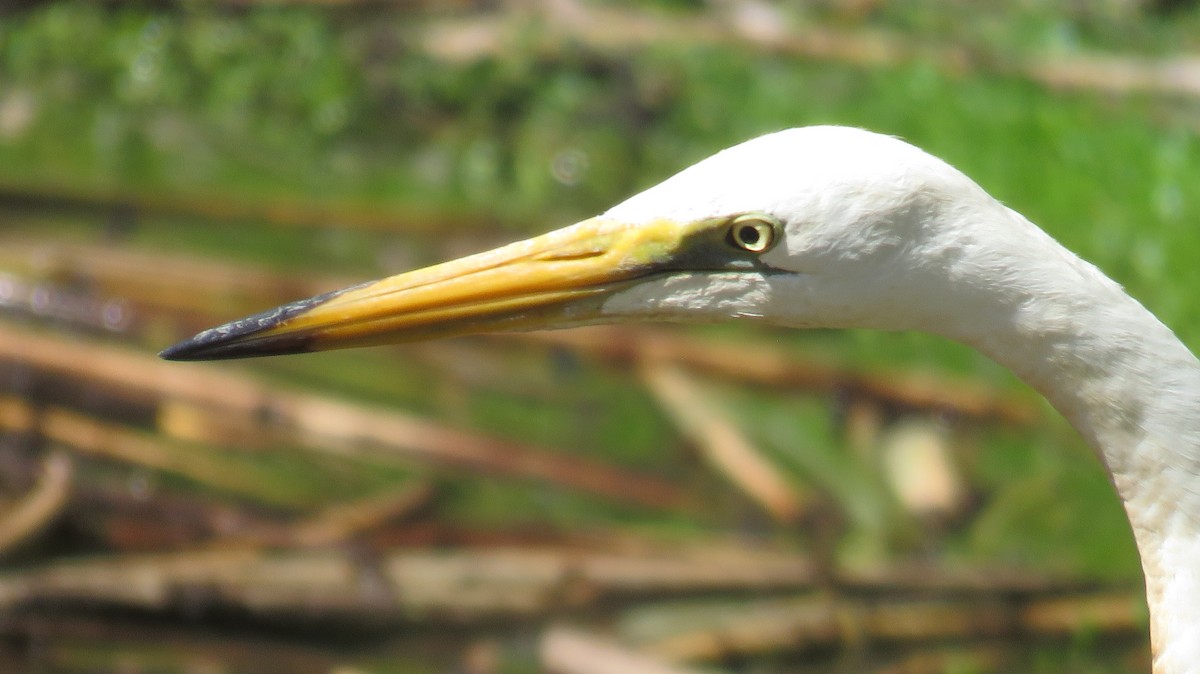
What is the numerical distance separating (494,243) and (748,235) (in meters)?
4.20

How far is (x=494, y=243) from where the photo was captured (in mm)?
6547

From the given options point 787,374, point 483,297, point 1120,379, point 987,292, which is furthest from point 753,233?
point 787,374

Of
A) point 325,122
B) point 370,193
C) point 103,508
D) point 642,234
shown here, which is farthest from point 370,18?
point 642,234

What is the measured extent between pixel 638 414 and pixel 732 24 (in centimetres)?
355

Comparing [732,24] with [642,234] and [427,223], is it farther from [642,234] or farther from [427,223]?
[642,234]

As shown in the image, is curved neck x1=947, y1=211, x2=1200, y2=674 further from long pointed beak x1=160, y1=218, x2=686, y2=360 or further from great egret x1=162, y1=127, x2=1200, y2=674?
long pointed beak x1=160, y1=218, x2=686, y2=360

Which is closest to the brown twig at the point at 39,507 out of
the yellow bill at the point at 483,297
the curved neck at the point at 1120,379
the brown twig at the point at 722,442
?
the yellow bill at the point at 483,297

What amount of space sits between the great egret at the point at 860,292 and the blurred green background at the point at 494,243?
205cm

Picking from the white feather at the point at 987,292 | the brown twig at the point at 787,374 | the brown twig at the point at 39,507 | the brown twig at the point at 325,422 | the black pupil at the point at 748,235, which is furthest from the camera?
the brown twig at the point at 787,374

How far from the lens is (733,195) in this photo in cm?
238

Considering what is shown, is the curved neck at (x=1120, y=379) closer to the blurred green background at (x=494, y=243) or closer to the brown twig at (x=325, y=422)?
the blurred green background at (x=494, y=243)

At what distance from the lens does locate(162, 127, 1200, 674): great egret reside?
231 cm

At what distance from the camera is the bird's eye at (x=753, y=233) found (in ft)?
7.83

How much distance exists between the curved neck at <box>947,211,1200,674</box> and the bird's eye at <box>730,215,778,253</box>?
1.13 feet
